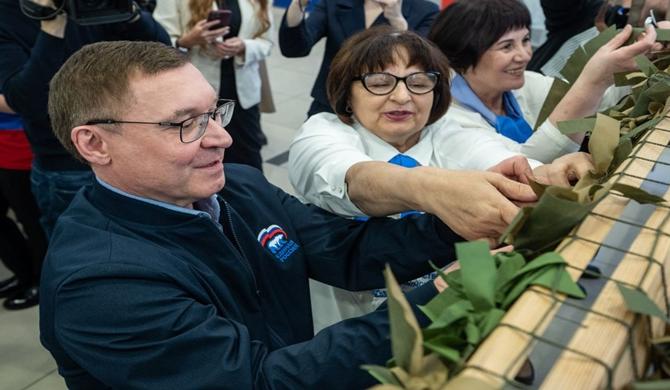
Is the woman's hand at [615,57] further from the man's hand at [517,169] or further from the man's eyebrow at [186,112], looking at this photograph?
the man's eyebrow at [186,112]

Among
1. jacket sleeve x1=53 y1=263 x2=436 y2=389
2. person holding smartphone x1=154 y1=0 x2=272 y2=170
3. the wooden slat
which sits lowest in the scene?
person holding smartphone x1=154 y1=0 x2=272 y2=170

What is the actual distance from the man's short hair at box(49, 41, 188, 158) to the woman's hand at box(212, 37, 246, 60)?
1.69m

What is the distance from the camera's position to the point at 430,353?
0.57 metres

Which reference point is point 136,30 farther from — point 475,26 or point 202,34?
point 475,26

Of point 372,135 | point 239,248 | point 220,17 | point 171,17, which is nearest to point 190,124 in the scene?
point 239,248

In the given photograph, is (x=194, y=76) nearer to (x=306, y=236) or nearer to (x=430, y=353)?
(x=306, y=236)

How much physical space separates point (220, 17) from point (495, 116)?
1.40m

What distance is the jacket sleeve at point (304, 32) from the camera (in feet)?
9.57

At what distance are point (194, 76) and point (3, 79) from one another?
1.12 meters

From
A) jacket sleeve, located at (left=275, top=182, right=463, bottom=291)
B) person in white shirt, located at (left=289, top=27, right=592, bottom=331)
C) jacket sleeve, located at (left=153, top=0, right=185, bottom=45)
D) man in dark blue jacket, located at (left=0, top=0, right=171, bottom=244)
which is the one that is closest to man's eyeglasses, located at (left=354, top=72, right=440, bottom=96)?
person in white shirt, located at (left=289, top=27, right=592, bottom=331)

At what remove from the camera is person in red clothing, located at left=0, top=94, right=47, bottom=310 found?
8.17 feet

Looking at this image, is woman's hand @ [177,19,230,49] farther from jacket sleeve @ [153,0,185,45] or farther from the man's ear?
the man's ear

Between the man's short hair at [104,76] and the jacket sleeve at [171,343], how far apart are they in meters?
0.31

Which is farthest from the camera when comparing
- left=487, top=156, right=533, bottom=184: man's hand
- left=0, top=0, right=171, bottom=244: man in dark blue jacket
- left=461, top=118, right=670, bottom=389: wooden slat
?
left=0, top=0, right=171, bottom=244: man in dark blue jacket
